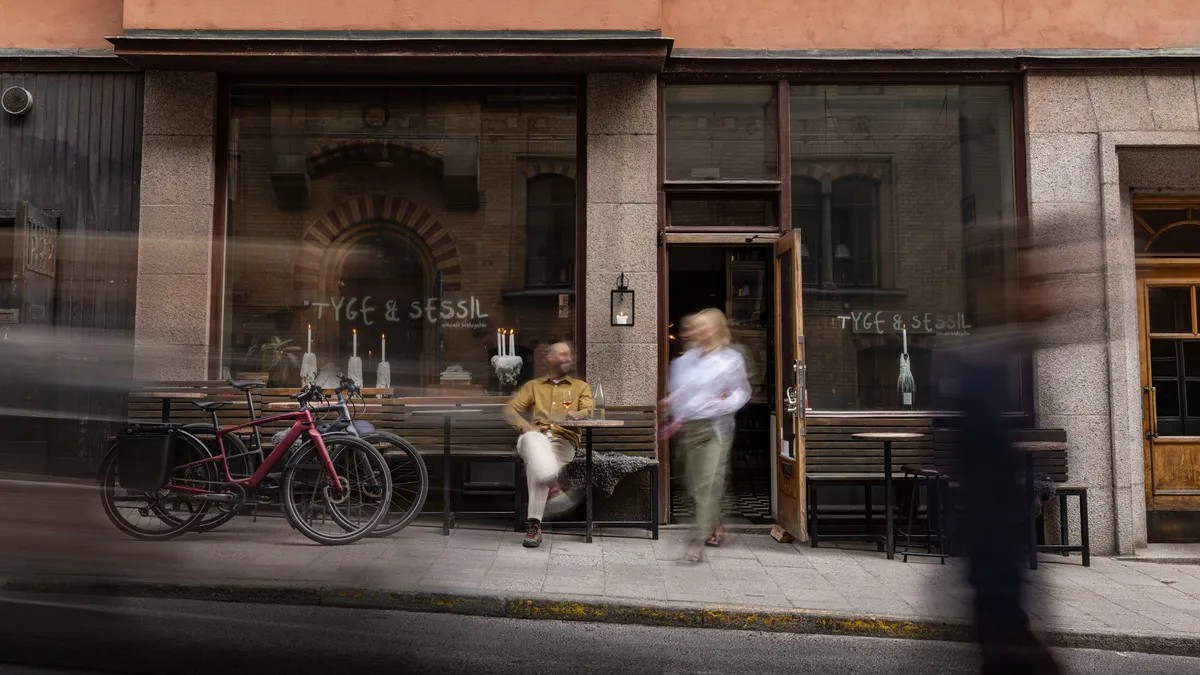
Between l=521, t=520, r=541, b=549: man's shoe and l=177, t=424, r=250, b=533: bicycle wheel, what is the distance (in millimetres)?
2201

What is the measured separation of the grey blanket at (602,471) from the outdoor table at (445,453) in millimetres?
1033

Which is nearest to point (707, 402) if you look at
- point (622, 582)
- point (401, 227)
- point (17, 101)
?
point (622, 582)

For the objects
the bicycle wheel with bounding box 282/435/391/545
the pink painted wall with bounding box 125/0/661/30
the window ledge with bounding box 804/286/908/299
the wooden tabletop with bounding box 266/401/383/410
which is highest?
the pink painted wall with bounding box 125/0/661/30

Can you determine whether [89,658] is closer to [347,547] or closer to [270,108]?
[347,547]

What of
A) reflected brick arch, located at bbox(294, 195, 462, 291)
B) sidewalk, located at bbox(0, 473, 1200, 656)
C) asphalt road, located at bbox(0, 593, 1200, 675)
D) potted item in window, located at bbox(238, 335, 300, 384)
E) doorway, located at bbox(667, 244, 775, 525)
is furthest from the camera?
doorway, located at bbox(667, 244, 775, 525)

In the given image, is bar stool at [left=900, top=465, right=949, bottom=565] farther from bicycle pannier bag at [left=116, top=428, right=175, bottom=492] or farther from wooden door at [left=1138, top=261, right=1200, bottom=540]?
bicycle pannier bag at [left=116, top=428, right=175, bottom=492]

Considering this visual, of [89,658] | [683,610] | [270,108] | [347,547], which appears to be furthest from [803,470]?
[270,108]

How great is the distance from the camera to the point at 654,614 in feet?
18.9

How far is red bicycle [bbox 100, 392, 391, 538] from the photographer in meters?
6.81

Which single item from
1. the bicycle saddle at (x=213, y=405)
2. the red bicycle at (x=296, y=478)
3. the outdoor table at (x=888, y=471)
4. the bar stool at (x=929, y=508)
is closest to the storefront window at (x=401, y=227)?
the bicycle saddle at (x=213, y=405)

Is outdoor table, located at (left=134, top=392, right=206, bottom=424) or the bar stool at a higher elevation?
outdoor table, located at (left=134, top=392, right=206, bottom=424)

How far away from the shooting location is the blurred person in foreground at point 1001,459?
3.25 metres

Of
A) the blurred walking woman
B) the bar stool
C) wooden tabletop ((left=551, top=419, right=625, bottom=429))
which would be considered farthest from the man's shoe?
the bar stool

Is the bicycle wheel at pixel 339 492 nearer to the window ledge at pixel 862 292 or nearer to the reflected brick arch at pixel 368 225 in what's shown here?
the reflected brick arch at pixel 368 225
